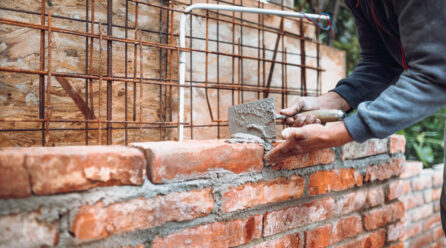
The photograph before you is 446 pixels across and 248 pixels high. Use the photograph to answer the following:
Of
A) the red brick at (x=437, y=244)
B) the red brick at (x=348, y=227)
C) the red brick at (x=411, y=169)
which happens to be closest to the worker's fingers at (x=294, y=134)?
the red brick at (x=348, y=227)

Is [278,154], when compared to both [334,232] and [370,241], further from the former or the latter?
[370,241]

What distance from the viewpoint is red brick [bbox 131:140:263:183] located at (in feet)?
2.52

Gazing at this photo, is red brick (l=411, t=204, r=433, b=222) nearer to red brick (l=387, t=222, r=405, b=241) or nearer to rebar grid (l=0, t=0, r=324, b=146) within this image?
red brick (l=387, t=222, r=405, b=241)

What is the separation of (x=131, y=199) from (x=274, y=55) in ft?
4.24

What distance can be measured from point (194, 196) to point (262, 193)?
243mm

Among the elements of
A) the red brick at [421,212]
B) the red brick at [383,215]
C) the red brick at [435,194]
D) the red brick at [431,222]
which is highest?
the red brick at [383,215]

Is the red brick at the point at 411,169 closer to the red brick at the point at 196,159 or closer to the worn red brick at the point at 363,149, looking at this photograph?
the worn red brick at the point at 363,149

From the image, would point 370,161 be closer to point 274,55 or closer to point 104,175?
point 274,55

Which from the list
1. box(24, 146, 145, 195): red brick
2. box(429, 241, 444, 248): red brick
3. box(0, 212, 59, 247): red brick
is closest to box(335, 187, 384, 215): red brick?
box(24, 146, 145, 195): red brick

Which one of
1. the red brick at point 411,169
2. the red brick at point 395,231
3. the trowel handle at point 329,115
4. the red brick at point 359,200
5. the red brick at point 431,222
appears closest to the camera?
the trowel handle at point 329,115

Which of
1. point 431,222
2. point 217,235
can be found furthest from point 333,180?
point 431,222

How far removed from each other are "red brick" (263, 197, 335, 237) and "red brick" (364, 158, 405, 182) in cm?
27

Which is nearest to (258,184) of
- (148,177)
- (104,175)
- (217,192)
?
(217,192)

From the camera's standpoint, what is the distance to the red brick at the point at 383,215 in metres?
1.31
